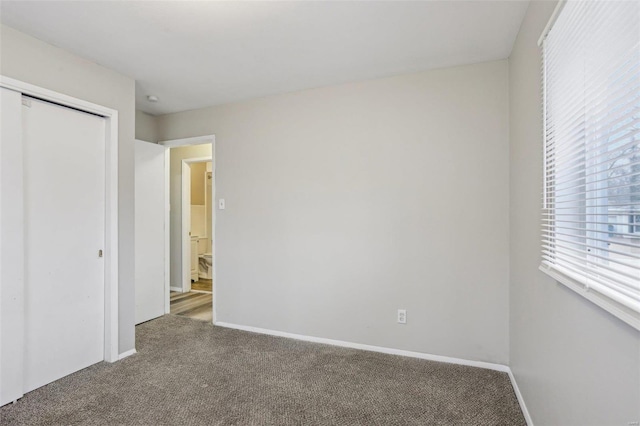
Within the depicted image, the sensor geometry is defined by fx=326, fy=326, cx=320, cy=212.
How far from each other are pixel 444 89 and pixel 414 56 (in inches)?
16.7

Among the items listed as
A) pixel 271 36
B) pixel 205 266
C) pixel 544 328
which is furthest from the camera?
pixel 205 266

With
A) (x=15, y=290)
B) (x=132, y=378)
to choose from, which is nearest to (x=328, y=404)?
(x=132, y=378)

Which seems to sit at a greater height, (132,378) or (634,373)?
(634,373)

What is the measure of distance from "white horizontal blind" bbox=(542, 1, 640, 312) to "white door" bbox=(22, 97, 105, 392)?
325 cm

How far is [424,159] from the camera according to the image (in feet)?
9.47

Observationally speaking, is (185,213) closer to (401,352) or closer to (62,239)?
(62,239)

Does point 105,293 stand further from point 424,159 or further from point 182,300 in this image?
point 424,159

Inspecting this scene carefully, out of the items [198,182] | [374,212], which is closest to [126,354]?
[374,212]

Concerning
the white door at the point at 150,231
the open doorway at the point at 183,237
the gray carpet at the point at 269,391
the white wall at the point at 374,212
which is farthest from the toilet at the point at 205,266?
the gray carpet at the point at 269,391

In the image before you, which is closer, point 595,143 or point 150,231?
point 595,143

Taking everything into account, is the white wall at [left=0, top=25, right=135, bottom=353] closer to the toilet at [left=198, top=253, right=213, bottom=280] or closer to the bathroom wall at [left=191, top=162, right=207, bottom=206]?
the toilet at [left=198, top=253, right=213, bottom=280]

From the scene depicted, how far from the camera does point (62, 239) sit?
2557 millimetres

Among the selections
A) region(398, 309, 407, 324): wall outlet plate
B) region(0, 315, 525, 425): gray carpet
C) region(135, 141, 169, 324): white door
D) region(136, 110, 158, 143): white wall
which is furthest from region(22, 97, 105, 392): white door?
region(398, 309, 407, 324): wall outlet plate

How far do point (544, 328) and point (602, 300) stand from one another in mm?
805
